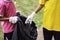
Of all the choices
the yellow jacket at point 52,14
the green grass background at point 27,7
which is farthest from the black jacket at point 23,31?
the green grass background at point 27,7

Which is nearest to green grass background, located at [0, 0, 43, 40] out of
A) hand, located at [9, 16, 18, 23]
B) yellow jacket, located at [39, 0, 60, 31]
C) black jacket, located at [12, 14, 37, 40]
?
black jacket, located at [12, 14, 37, 40]

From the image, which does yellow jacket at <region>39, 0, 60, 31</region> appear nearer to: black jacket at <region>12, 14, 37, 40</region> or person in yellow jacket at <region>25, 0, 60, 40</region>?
person in yellow jacket at <region>25, 0, 60, 40</region>

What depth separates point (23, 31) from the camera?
10.9 ft

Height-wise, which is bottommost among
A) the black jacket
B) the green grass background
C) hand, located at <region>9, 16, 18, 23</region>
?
the green grass background

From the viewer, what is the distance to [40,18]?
6.33 metres

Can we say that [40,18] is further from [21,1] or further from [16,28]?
[16,28]

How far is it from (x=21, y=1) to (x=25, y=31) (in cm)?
432

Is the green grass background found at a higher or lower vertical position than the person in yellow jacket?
lower

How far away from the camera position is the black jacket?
10.7 feet

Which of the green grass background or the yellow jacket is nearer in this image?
the yellow jacket

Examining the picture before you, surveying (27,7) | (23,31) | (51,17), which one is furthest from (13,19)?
(27,7)

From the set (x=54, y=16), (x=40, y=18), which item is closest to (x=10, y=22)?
(x=54, y=16)

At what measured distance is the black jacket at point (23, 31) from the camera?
3.26 meters

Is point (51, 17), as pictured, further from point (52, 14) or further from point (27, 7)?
point (27, 7)
